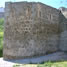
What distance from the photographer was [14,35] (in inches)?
336

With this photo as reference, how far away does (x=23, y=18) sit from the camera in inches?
338

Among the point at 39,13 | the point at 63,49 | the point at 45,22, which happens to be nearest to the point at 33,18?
→ the point at 39,13

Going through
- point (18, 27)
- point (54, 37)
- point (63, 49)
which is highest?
point (18, 27)

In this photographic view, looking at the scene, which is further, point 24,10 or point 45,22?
point 45,22

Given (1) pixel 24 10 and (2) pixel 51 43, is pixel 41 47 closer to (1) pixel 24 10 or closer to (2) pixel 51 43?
(2) pixel 51 43

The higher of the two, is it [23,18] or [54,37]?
[23,18]

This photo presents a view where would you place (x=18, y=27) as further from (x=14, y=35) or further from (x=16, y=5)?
(x=16, y=5)

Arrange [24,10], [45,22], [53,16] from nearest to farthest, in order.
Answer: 1. [24,10]
2. [45,22]
3. [53,16]

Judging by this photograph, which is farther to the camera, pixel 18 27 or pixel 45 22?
pixel 45 22

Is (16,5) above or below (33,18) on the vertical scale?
above

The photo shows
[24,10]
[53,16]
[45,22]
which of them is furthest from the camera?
[53,16]

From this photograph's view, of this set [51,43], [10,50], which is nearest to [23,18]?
[10,50]

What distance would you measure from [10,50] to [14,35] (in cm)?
87

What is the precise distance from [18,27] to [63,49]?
147 inches
